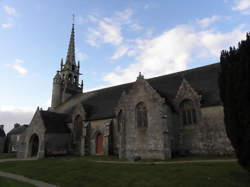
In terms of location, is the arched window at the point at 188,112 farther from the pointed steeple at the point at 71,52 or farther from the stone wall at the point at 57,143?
the pointed steeple at the point at 71,52

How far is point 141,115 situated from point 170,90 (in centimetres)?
572

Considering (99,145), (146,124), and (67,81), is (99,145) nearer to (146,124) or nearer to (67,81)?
(146,124)

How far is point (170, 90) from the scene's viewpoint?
24.2 metres

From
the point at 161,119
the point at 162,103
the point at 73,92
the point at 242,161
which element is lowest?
the point at 242,161

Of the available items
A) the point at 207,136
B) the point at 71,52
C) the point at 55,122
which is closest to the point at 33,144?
the point at 55,122

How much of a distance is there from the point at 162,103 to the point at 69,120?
708 inches

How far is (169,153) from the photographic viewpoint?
60.2 ft

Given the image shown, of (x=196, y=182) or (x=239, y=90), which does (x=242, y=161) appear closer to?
(x=196, y=182)

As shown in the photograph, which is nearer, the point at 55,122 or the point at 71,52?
the point at 55,122

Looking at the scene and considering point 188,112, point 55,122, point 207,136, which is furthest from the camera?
Result: point 55,122

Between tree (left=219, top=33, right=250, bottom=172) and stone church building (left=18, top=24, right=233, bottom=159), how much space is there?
9.06 meters

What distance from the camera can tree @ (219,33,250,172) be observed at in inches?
361

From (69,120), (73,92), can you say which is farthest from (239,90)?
(73,92)

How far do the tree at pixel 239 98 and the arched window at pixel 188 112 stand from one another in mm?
10114
